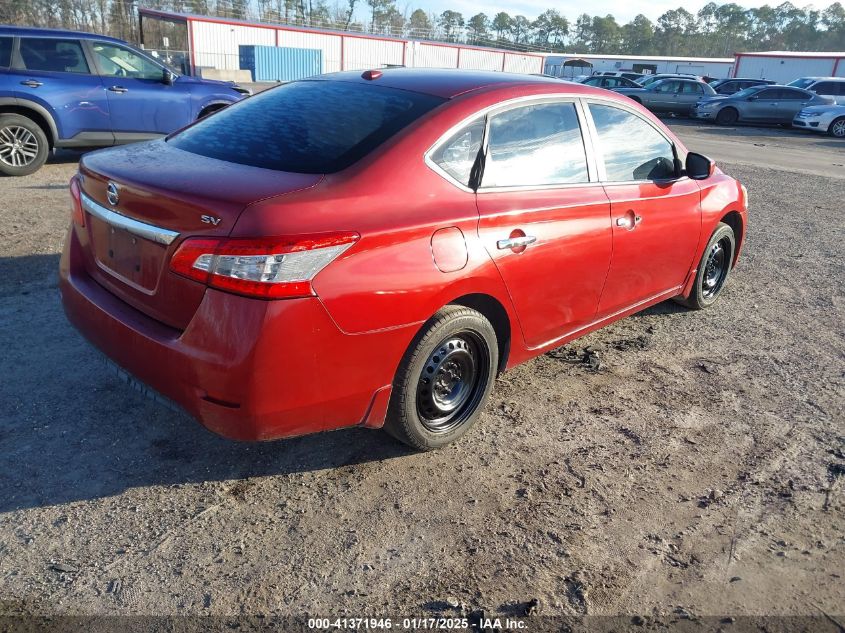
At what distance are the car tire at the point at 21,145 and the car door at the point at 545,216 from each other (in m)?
7.53

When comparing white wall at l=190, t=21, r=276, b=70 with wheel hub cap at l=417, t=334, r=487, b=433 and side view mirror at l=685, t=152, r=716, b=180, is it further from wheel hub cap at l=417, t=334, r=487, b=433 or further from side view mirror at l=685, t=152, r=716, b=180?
wheel hub cap at l=417, t=334, r=487, b=433

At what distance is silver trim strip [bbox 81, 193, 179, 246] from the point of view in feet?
8.70

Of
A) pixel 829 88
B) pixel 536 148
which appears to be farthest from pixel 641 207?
pixel 829 88

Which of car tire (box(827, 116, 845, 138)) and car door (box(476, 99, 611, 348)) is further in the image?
car tire (box(827, 116, 845, 138))

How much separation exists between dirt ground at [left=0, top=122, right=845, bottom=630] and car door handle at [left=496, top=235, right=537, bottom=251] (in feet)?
3.31

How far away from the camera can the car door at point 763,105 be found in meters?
24.5

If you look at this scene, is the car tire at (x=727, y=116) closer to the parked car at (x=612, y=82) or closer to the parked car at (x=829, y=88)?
the parked car at (x=829, y=88)

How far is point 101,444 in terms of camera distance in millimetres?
3246

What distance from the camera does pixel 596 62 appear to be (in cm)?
6788

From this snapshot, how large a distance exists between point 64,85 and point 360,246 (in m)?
7.98

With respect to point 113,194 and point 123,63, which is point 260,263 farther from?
point 123,63

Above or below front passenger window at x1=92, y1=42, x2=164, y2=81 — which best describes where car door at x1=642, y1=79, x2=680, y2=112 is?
below

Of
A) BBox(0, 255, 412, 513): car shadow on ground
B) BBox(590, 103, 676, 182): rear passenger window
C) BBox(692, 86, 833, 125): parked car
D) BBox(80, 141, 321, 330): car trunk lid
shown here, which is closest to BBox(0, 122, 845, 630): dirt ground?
BBox(0, 255, 412, 513): car shadow on ground

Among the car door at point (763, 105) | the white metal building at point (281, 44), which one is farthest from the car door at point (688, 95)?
the white metal building at point (281, 44)
